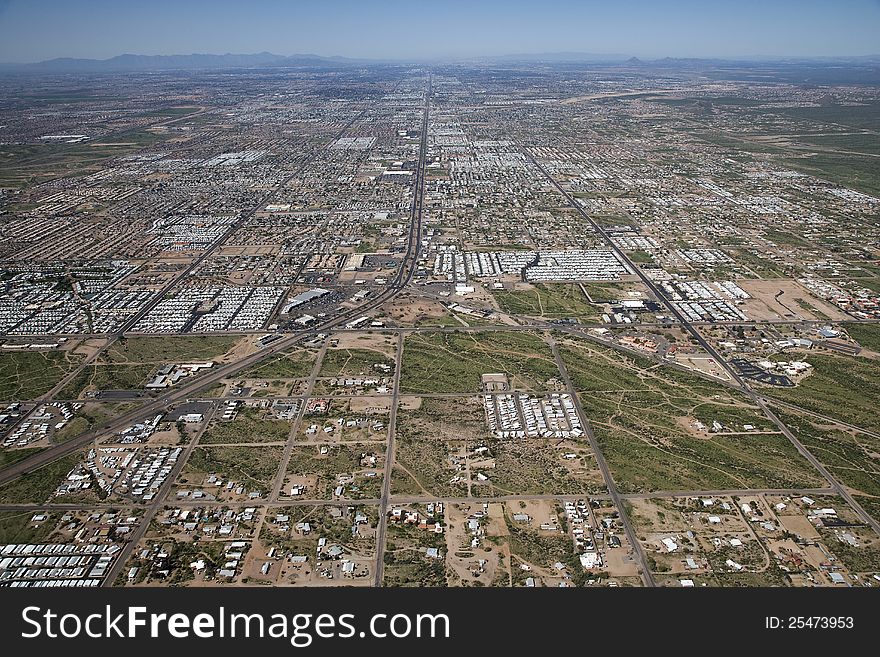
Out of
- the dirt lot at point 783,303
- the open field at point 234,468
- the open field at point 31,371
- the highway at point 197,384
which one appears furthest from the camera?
the dirt lot at point 783,303

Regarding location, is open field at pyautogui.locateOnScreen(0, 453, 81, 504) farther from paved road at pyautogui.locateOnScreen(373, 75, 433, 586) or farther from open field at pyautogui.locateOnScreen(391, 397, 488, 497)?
open field at pyautogui.locateOnScreen(391, 397, 488, 497)

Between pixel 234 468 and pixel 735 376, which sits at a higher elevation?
pixel 735 376

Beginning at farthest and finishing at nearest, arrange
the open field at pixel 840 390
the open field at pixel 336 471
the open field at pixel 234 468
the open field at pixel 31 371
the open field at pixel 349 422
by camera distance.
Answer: the open field at pixel 31 371, the open field at pixel 840 390, the open field at pixel 349 422, the open field at pixel 234 468, the open field at pixel 336 471

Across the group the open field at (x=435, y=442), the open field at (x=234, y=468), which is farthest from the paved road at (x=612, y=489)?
the open field at (x=234, y=468)

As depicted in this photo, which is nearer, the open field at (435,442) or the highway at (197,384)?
the open field at (435,442)

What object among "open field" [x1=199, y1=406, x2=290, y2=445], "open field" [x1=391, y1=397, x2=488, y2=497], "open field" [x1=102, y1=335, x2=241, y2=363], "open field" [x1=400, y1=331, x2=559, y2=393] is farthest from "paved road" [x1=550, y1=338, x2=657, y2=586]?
"open field" [x1=102, y1=335, x2=241, y2=363]

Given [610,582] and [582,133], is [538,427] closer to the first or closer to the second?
[610,582]

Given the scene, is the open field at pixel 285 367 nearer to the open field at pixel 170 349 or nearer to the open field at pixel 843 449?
the open field at pixel 170 349

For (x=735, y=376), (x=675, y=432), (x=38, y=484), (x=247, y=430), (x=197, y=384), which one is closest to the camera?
(x=38, y=484)

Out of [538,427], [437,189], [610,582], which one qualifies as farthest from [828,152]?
[610,582]

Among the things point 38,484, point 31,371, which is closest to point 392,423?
point 38,484

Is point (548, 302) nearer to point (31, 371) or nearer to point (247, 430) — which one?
point (247, 430)

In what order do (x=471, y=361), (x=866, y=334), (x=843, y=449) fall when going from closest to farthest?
(x=843, y=449) → (x=471, y=361) → (x=866, y=334)

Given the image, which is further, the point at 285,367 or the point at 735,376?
the point at 285,367
